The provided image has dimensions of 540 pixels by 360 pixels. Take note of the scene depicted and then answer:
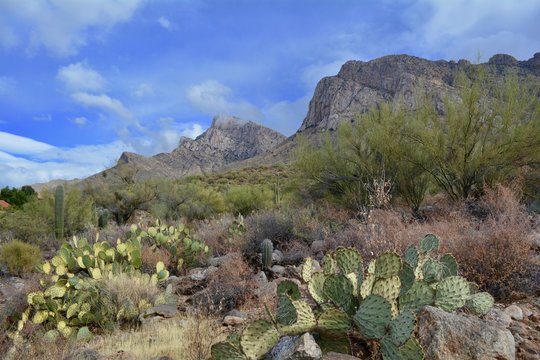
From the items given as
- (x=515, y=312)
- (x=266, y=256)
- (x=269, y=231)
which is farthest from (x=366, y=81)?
(x=515, y=312)

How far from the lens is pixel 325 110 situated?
95.2 meters

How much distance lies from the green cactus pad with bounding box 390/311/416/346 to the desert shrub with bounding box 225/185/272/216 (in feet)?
65.9

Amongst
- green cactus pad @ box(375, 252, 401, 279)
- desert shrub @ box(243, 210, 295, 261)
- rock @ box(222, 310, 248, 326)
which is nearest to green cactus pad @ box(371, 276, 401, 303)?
green cactus pad @ box(375, 252, 401, 279)

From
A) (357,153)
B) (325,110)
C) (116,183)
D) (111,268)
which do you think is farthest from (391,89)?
(111,268)

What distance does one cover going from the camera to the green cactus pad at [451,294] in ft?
14.0

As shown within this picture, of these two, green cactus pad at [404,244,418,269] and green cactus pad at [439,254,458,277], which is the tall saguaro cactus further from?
green cactus pad at [439,254,458,277]

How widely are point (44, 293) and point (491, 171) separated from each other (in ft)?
38.8

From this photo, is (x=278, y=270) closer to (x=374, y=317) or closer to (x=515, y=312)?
(x=515, y=312)

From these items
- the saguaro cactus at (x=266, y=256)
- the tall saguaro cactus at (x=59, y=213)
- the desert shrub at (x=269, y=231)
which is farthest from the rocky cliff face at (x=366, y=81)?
the saguaro cactus at (x=266, y=256)

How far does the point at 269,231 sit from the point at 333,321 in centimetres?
871

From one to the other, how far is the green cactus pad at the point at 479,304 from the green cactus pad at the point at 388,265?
971mm

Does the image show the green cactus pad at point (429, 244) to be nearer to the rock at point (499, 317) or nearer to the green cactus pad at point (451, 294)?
the rock at point (499, 317)

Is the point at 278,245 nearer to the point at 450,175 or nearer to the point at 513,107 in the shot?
the point at 450,175

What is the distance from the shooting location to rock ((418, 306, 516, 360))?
3.61 metres
